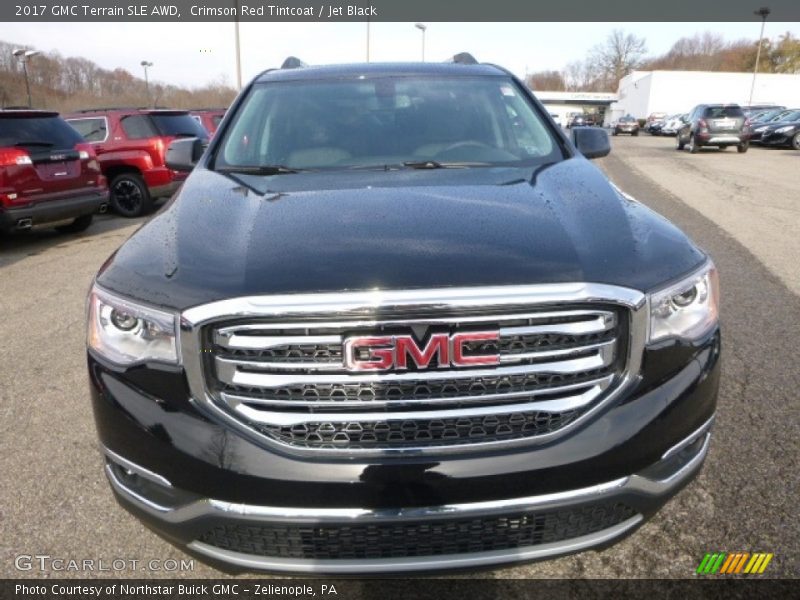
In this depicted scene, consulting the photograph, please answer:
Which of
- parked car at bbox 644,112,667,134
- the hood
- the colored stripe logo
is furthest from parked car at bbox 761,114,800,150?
the colored stripe logo

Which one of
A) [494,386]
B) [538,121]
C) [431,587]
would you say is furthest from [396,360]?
[538,121]

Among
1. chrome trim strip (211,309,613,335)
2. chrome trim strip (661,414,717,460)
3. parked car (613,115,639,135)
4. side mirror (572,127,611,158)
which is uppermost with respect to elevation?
side mirror (572,127,611,158)

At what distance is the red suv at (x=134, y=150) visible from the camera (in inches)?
402

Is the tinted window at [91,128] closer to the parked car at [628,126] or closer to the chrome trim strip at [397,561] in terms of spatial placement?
the chrome trim strip at [397,561]

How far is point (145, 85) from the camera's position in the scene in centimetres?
5950

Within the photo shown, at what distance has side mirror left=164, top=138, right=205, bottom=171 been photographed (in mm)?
3514

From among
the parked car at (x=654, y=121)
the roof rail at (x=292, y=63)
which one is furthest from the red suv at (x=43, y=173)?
the parked car at (x=654, y=121)

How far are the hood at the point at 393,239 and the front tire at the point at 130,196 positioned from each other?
8487 mm

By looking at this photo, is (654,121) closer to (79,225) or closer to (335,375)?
(79,225)

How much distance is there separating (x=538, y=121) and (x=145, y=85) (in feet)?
210

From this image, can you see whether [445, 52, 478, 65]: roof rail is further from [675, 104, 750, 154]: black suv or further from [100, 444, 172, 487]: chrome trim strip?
[675, 104, 750, 154]: black suv

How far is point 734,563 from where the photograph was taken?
7.55 ft
